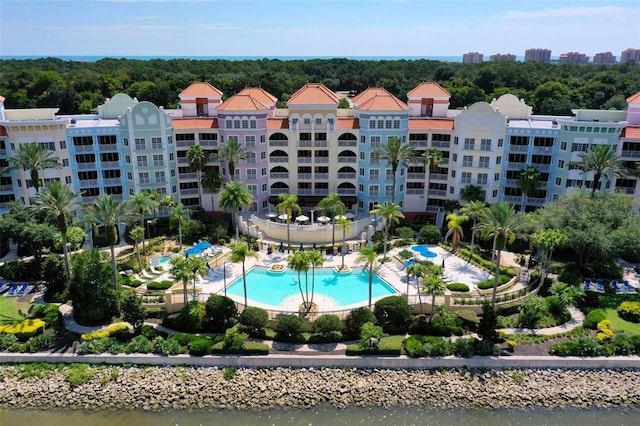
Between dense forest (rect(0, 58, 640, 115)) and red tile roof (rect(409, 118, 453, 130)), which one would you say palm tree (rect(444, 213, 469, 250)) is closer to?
red tile roof (rect(409, 118, 453, 130))

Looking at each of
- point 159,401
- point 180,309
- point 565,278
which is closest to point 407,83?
point 565,278

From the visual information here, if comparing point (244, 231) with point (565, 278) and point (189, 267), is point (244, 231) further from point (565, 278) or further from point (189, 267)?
point (565, 278)

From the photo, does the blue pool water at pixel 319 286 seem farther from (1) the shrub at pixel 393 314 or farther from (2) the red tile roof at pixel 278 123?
(2) the red tile roof at pixel 278 123

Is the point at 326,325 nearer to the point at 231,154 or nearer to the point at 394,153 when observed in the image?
the point at 394,153

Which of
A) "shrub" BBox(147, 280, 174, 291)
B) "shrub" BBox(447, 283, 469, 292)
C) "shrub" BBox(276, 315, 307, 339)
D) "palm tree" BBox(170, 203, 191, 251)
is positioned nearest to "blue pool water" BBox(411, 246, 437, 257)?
"shrub" BBox(447, 283, 469, 292)

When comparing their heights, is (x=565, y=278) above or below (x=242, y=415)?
above

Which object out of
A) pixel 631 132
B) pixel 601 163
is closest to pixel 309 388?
pixel 601 163
